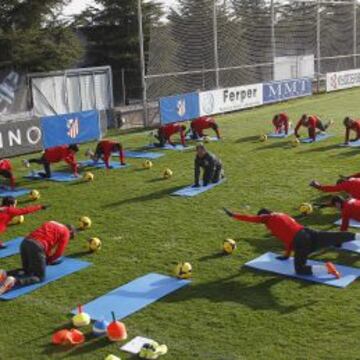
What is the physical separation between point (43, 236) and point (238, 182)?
673 centimetres

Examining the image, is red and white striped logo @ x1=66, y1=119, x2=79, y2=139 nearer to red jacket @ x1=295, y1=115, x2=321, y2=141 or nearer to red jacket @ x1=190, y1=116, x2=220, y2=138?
red jacket @ x1=190, y1=116, x2=220, y2=138

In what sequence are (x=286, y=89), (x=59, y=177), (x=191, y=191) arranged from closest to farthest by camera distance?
(x=191, y=191)
(x=59, y=177)
(x=286, y=89)

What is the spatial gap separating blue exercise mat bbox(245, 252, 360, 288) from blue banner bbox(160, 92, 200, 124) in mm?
15248

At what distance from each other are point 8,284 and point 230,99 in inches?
833

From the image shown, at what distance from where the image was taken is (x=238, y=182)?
15.0 meters

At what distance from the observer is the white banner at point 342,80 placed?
36.6m

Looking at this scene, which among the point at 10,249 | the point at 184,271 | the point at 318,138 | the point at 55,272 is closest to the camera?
the point at 184,271

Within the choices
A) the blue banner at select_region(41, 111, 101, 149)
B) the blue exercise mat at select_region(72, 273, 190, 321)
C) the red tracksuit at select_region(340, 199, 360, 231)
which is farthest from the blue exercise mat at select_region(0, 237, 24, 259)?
the blue banner at select_region(41, 111, 101, 149)

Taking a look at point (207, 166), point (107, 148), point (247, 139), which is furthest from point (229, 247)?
point (247, 139)

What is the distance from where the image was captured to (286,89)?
32.7 meters

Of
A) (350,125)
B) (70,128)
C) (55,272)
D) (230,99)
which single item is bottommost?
(55,272)

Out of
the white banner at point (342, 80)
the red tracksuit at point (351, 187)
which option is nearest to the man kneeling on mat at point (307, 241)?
the red tracksuit at point (351, 187)

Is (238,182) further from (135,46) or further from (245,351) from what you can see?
(135,46)

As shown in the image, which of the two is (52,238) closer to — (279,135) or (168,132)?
(168,132)
